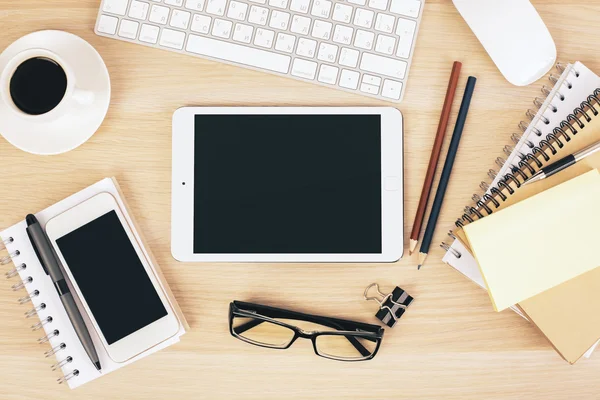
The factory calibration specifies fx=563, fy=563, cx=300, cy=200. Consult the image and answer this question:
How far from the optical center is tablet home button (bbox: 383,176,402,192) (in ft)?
2.57

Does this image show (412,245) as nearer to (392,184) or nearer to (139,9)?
(392,184)

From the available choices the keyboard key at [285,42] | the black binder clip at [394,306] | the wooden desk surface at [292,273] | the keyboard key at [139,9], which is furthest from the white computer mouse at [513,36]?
the keyboard key at [139,9]

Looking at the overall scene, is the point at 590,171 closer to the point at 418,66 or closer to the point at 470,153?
the point at 470,153

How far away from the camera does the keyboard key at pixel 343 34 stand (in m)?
0.79

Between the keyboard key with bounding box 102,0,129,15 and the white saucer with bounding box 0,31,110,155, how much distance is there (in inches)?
2.5

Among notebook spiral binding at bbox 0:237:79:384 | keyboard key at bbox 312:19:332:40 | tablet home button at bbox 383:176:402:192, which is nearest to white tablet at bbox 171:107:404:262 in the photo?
tablet home button at bbox 383:176:402:192

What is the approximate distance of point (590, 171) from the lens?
73 centimetres

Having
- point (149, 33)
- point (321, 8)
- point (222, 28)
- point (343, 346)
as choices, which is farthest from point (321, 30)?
point (343, 346)

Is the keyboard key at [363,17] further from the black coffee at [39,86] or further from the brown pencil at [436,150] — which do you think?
the black coffee at [39,86]

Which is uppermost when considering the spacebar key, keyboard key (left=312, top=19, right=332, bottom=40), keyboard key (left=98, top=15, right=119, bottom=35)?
keyboard key (left=312, top=19, right=332, bottom=40)

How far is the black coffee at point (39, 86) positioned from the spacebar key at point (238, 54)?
0.59 feet

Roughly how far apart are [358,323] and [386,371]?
0.08 meters

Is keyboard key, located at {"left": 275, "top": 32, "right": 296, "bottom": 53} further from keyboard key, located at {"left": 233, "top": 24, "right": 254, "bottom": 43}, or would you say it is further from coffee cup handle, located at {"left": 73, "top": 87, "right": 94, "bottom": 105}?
coffee cup handle, located at {"left": 73, "top": 87, "right": 94, "bottom": 105}

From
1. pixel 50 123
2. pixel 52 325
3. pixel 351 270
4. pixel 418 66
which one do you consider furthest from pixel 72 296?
pixel 418 66
